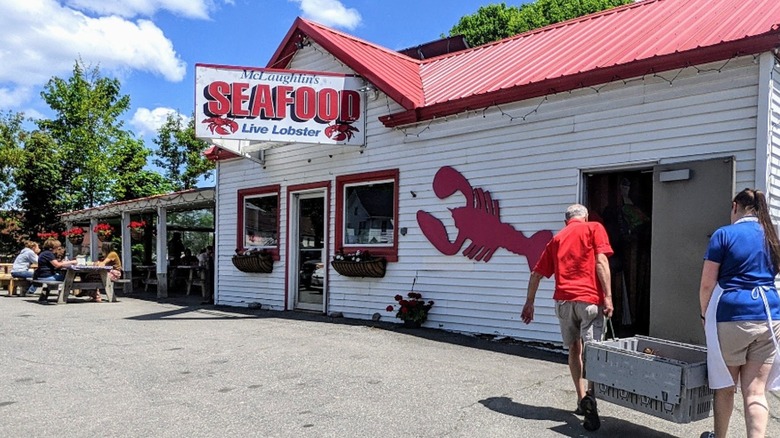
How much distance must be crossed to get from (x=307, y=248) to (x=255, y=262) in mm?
1191

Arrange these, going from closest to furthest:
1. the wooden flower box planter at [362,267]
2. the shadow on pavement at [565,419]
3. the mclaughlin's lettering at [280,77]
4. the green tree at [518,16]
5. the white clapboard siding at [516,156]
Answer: the shadow on pavement at [565,419] → the white clapboard siding at [516,156] → the wooden flower box planter at [362,267] → the mclaughlin's lettering at [280,77] → the green tree at [518,16]

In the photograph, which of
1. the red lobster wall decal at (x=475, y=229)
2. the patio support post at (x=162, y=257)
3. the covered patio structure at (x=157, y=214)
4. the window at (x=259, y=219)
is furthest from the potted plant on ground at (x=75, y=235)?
the red lobster wall decal at (x=475, y=229)

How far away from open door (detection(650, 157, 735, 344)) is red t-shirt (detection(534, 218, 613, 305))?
2.16m

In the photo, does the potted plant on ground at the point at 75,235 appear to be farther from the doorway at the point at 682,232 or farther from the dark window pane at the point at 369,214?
the doorway at the point at 682,232

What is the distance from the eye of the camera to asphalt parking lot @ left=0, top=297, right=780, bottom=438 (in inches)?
171

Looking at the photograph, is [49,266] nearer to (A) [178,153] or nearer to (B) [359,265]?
(B) [359,265]

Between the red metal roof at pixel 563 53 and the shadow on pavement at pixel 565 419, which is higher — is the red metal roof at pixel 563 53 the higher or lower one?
the higher one

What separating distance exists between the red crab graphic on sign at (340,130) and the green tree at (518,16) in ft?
71.4

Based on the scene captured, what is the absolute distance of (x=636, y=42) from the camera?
754 centimetres

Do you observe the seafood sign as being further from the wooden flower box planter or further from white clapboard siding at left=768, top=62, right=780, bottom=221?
white clapboard siding at left=768, top=62, right=780, bottom=221

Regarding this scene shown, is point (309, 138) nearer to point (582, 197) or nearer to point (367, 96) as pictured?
point (367, 96)

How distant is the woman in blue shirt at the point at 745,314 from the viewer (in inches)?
139

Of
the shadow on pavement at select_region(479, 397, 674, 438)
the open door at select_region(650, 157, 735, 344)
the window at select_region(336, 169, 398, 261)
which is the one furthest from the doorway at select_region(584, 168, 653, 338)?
the shadow on pavement at select_region(479, 397, 674, 438)

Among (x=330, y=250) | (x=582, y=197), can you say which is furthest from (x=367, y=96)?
(x=582, y=197)
